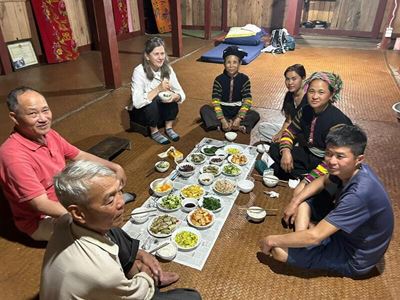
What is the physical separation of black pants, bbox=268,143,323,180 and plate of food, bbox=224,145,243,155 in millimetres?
436

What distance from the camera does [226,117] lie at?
3.75 m

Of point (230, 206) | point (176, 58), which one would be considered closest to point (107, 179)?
point (230, 206)

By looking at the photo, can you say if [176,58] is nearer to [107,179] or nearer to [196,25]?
[196,25]

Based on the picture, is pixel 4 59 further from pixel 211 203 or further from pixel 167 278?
pixel 167 278

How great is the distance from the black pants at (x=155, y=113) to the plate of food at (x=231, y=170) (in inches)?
42.8

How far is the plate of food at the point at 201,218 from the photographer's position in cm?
222

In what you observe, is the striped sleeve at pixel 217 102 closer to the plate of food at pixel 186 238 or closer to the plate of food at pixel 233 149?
the plate of food at pixel 233 149

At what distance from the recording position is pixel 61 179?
3.77ft

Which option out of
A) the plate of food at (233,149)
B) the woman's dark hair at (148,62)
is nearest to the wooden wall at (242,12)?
the woman's dark hair at (148,62)

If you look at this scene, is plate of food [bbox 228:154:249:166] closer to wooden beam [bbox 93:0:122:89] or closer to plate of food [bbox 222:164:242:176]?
plate of food [bbox 222:164:242:176]

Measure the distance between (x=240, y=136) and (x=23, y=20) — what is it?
16.5 ft

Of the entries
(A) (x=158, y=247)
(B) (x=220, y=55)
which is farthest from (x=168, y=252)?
(B) (x=220, y=55)

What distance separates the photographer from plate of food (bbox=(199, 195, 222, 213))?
238cm

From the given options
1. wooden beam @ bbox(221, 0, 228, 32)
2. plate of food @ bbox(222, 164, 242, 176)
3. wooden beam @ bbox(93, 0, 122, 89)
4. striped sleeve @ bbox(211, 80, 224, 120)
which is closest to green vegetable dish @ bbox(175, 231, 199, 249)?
plate of food @ bbox(222, 164, 242, 176)
